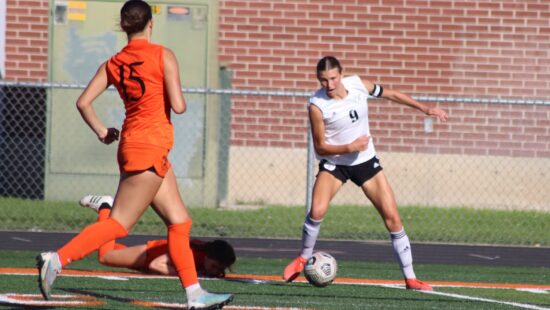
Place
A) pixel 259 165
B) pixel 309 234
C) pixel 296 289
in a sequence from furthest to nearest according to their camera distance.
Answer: pixel 259 165 < pixel 309 234 < pixel 296 289

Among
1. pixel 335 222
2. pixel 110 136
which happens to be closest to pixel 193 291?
pixel 110 136

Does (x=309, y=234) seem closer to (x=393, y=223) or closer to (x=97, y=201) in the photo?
(x=393, y=223)

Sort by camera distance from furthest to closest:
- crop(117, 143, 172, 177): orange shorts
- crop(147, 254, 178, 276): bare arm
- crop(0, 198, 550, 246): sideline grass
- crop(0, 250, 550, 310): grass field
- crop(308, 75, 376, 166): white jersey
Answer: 1. crop(0, 198, 550, 246): sideline grass
2. crop(308, 75, 376, 166): white jersey
3. crop(147, 254, 178, 276): bare arm
4. crop(0, 250, 550, 310): grass field
5. crop(117, 143, 172, 177): orange shorts

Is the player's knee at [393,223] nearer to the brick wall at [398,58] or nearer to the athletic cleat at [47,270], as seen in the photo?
the athletic cleat at [47,270]

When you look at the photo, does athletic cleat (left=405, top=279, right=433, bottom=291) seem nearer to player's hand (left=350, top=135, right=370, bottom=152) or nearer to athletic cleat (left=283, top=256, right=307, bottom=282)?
athletic cleat (left=283, top=256, right=307, bottom=282)

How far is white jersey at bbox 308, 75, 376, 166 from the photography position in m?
10.5

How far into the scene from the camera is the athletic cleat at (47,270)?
7.53m

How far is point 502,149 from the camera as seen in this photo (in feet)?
60.6

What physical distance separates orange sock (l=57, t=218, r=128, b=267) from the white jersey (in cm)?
317

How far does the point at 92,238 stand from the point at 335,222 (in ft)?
30.8

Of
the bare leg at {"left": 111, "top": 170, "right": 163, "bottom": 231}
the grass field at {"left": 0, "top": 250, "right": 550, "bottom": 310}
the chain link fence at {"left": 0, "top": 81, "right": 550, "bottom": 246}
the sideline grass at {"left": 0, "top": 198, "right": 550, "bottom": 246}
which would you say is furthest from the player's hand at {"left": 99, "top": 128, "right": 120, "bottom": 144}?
the chain link fence at {"left": 0, "top": 81, "right": 550, "bottom": 246}

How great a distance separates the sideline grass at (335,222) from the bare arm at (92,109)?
24.3 feet

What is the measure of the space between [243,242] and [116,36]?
15.9ft

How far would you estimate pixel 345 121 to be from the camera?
10523 mm
